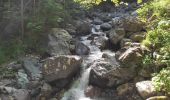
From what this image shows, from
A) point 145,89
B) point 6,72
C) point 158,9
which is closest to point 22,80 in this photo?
point 6,72

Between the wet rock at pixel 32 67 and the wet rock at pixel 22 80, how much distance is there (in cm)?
23

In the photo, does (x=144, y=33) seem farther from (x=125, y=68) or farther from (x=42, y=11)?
(x=42, y=11)

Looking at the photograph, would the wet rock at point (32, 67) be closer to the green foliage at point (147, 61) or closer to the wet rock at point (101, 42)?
the wet rock at point (101, 42)

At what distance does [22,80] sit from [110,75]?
150 inches

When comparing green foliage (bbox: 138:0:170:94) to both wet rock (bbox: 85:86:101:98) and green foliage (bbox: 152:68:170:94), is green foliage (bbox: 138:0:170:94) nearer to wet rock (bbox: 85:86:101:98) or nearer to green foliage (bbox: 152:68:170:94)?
green foliage (bbox: 152:68:170:94)

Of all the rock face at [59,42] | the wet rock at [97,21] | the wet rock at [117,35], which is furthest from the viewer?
the wet rock at [97,21]

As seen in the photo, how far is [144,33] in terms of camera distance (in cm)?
1515

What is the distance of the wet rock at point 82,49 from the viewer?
16062 mm

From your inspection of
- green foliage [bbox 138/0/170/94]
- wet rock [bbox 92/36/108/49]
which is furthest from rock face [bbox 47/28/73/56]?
green foliage [bbox 138/0/170/94]

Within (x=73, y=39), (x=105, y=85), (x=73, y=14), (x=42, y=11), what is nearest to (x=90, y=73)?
(x=105, y=85)

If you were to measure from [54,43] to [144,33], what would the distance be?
185 inches

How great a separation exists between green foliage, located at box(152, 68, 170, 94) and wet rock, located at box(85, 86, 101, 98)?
2.48m

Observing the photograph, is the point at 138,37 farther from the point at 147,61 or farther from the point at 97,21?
the point at 97,21

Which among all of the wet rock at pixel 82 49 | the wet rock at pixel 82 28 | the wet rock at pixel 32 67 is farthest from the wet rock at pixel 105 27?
the wet rock at pixel 32 67
